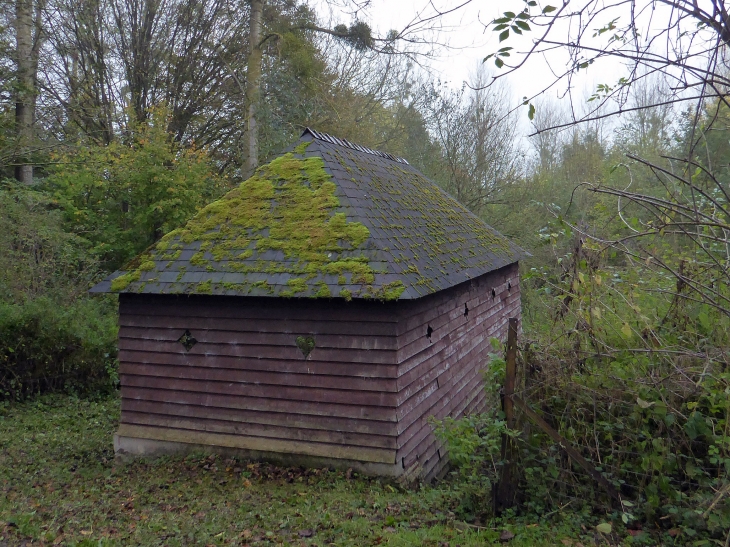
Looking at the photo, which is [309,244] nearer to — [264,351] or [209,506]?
[264,351]

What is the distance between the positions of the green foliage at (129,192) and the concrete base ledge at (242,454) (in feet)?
28.2

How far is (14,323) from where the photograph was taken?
1173 cm

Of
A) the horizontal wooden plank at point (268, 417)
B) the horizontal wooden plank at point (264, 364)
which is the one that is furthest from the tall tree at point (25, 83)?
the horizontal wooden plank at point (268, 417)

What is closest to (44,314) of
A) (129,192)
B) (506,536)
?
(129,192)

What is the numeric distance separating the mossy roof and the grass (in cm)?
228

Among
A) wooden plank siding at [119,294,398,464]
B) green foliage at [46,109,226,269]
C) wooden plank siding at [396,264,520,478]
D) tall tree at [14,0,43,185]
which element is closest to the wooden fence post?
wooden plank siding at [396,264,520,478]

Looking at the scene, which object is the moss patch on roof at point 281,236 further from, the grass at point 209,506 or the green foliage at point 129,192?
the green foliage at point 129,192

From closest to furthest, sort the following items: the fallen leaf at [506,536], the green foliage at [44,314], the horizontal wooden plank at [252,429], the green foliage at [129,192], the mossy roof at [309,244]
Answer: the fallen leaf at [506,536] → the mossy roof at [309,244] → the horizontal wooden plank at [252,429] → the green foliage at [44,314] → the green foliage at [129,192]

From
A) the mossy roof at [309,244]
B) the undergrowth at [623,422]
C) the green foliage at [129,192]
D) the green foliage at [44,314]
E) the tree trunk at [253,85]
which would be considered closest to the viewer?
the undergrowth at [623,422]

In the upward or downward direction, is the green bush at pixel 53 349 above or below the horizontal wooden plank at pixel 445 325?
below

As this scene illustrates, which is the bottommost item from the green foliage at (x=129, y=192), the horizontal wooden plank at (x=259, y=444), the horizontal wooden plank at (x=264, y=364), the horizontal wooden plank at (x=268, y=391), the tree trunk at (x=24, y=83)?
the horizontal wooden plank at (x=259, y=444)

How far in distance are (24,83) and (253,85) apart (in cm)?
621

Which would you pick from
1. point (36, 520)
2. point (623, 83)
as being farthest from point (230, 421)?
point (623, 83)

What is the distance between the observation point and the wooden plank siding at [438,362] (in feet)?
24.3
